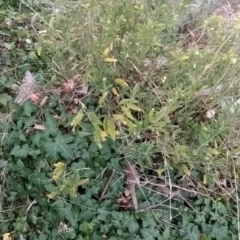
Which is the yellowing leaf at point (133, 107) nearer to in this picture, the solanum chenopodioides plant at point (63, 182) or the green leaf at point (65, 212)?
the solanum chenopodioides plant at point (63, 182)

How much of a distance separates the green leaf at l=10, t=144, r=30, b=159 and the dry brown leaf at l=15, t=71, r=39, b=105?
0.83 ft

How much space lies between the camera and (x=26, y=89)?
2.69m

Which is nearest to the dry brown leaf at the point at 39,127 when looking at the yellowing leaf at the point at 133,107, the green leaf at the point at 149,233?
the yellowing leaf at the point at 133,107

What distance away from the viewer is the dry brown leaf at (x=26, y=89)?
2652 mm

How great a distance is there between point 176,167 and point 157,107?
1.03 ft

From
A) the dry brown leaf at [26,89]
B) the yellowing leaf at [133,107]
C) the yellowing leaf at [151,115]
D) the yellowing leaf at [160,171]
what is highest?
the yellowing leaf at [151,115]

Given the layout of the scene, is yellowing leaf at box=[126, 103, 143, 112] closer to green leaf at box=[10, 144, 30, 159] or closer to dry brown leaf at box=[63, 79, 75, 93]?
dry brown leaf at box=[63, 79, 75, 93]

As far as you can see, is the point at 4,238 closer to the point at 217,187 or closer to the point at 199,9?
the point at 217,187

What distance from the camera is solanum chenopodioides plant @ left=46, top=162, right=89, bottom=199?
2.34 metres

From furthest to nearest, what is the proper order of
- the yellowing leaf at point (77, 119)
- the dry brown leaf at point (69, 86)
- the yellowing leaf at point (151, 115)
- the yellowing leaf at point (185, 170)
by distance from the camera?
the dry brown leaf at point (69, 86)
the yellowing leaf at point (185, 170)
the yellowing leaf at point (77, 119)
the yellowing leaf at point (151, 115)

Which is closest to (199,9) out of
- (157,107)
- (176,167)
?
(157,107)

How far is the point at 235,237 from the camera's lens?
2539 mm

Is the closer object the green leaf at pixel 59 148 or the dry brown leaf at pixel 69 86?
the green leaf at pixel 59 148

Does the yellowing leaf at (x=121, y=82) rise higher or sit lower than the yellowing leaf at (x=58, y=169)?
higher
